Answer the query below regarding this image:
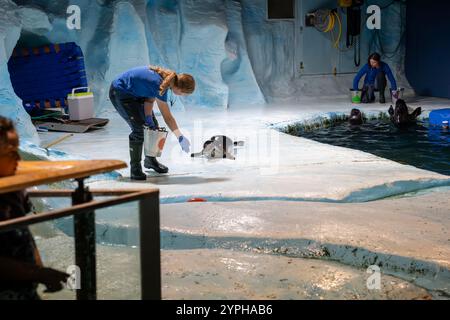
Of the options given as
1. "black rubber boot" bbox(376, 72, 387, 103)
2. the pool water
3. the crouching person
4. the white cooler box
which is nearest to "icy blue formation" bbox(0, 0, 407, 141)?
the white cooler box

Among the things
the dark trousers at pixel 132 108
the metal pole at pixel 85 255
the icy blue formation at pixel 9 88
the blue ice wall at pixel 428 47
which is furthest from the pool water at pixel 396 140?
the metal pole at pixel 85 255

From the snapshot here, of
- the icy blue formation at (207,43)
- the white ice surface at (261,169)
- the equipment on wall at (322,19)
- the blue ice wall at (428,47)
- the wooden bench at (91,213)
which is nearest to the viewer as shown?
the wooden bench at (91,213)

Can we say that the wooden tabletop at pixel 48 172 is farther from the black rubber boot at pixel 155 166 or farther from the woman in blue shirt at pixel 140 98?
the black rubber boot at pixel 155 166

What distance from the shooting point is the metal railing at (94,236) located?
2260 millimetres

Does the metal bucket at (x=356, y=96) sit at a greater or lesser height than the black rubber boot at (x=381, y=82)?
lesser

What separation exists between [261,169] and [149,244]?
4.32 m

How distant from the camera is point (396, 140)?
993 cm

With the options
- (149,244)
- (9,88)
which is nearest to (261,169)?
(9,88)

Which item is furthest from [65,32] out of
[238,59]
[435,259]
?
[435,259]

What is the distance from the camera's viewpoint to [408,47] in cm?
1544

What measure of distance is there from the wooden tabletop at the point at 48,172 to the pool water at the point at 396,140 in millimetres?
6152

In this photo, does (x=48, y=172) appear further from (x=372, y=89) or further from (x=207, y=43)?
(x=372, y=89)

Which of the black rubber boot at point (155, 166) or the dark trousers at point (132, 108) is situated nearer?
the dark trousers at point (132, 108)

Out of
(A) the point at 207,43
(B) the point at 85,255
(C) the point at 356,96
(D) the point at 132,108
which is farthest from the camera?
(C) the point at 356,96
